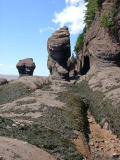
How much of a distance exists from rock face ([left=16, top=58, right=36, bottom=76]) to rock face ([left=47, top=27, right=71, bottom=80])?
11.2m

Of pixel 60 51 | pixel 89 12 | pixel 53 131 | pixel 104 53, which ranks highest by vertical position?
pixel 89 12

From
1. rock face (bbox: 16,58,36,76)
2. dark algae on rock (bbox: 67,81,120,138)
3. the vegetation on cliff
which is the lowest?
dark algae on rock (bbox: 67,81,120,138)

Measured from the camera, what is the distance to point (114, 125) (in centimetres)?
2730

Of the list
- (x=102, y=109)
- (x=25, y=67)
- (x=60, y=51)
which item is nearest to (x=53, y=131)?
(x=102, y=109)

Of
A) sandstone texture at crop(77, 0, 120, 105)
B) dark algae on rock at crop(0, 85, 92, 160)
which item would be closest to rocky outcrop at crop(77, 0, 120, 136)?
sandstone texture at crop(77, 0, 120, 105)

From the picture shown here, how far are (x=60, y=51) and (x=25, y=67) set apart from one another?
15972mm

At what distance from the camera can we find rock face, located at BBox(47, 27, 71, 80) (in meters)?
60.6

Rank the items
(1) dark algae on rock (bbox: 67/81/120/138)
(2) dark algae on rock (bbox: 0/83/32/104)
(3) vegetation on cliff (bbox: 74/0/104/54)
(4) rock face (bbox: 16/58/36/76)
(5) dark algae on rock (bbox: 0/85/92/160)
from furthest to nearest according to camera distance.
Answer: (4) rock face (bbox: 16/58/36/76)
(3) vegetation on cliff (bbox: 74/0/104/54)
(2) dark algae on rock (bbox: 0/83/32/104)
(1) dark algae on rock (bbox: 67/81/120/138)
(5) dark algae on rock (bbox: 0/85/92/160)

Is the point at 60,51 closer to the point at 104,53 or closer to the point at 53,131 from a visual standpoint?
the point at 104,53

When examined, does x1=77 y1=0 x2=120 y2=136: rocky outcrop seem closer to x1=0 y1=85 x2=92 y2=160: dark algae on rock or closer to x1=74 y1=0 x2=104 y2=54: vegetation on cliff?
x1=74 y1=0 x2=104 y2=54: vegetation on cliff

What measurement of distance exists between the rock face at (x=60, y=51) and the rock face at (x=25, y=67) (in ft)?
36.7

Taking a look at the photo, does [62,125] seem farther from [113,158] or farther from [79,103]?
[79,103]

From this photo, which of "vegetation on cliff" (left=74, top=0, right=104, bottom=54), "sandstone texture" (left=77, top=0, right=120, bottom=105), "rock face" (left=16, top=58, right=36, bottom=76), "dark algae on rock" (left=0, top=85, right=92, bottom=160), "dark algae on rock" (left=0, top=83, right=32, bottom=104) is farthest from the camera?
"rock face" (left=16, top=58, right=36, bottom=76)

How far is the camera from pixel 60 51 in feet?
203
